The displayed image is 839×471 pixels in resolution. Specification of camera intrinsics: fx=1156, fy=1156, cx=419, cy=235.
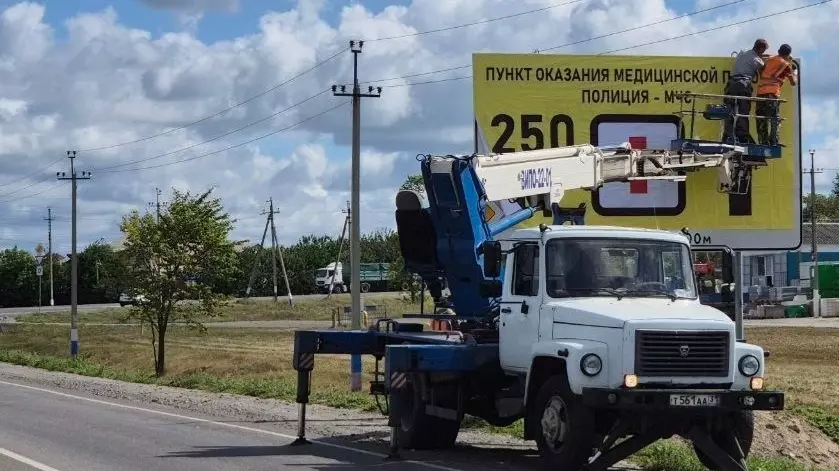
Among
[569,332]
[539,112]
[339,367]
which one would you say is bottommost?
[339,367]

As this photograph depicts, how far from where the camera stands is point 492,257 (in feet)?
39.6

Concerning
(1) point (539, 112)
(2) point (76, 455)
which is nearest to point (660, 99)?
(1) point (539, 112)

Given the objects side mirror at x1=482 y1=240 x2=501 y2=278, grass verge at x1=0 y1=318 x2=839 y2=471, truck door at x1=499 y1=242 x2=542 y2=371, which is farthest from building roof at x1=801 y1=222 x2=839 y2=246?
side mirror at x1=482 y1=240 x2=501 y2=278

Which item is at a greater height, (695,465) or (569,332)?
(569,332)

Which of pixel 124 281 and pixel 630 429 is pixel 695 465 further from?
pixel 124 281

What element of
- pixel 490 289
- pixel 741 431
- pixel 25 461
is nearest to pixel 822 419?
pixel 741 431

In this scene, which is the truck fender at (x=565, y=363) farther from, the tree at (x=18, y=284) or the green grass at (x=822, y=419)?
the tree at (x=18, y=284)

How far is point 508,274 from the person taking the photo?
12.5 meters

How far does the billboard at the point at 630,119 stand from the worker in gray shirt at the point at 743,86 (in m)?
0.27

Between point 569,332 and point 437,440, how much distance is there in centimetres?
355

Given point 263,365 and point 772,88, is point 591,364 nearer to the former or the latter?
point 772,88

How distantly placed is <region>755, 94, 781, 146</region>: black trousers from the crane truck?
4223 mm

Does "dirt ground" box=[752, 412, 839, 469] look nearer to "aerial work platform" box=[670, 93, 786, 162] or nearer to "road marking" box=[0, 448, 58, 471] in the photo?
"aerial work platform" box=[670, 93, 786, 162]

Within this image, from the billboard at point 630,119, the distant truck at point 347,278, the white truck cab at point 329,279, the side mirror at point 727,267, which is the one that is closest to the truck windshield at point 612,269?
the side mirror at point 727,267
